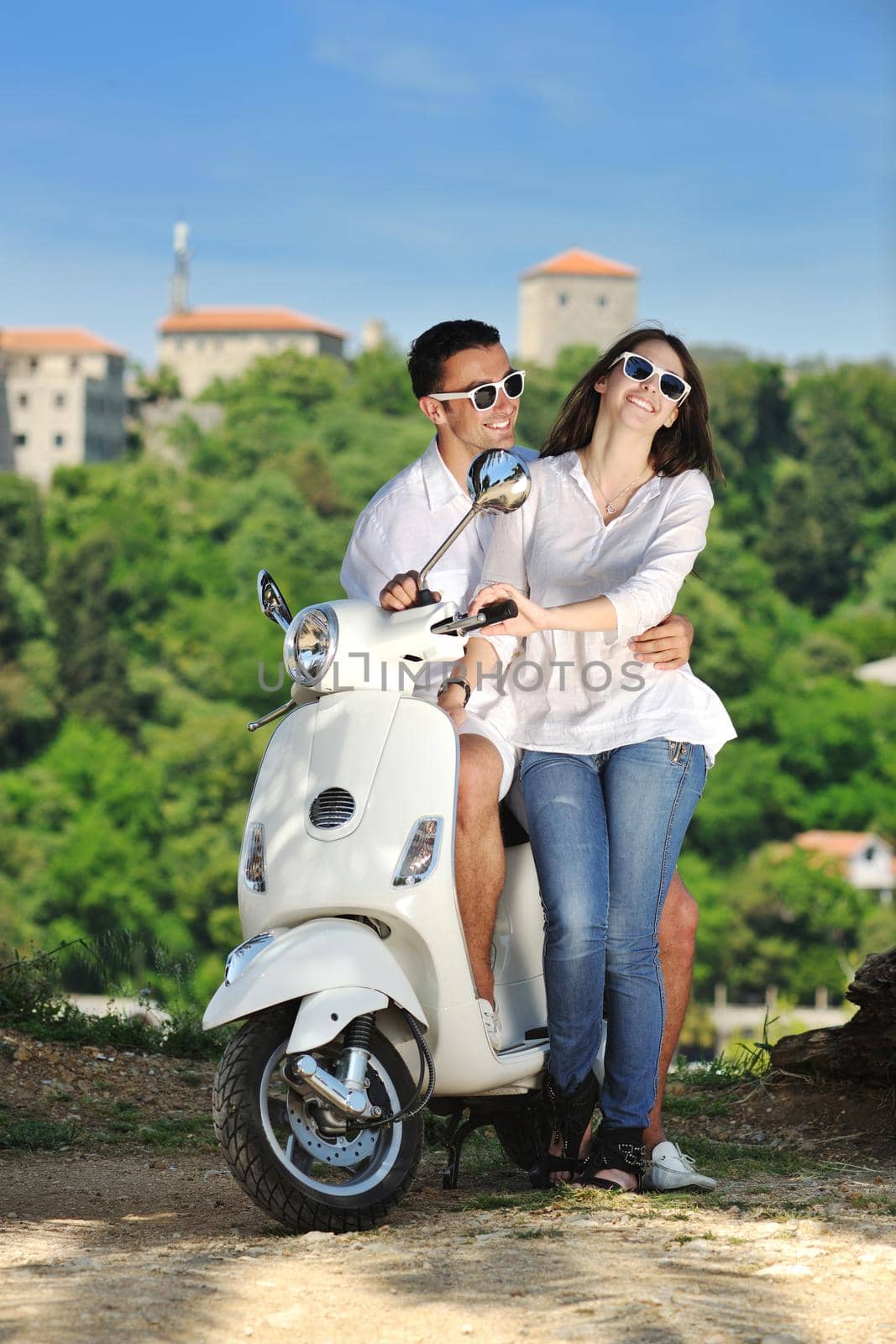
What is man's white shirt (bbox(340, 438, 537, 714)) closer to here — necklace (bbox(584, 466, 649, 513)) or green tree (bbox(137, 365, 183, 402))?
necklace (bbox(584, 466, 649, 513))

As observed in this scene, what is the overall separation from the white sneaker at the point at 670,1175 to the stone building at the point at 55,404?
83.9 metres

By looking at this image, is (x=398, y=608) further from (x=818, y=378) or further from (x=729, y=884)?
(x=818, y=378)

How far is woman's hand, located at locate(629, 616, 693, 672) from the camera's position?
333cm

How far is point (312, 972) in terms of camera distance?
288 cm

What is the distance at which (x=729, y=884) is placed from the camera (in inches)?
2168

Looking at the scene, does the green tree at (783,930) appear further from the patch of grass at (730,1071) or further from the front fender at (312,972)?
the front fender at (312,972)

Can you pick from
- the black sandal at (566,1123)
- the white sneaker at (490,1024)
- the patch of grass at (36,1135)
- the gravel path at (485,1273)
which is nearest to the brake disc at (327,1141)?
the gravel path at (485,1273)

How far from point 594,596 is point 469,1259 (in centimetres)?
125

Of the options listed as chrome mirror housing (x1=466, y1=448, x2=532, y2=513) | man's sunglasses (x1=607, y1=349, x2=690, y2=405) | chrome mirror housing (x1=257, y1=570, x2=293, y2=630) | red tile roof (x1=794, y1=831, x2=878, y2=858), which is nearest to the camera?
chrome mirror housing (x1=466, y1=448, x2=532, y2=513)

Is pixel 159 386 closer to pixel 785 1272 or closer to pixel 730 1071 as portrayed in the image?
pixel 730 1071

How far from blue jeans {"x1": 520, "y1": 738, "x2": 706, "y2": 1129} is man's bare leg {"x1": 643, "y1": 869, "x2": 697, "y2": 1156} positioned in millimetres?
118

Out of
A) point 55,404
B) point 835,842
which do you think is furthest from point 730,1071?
point 55,404

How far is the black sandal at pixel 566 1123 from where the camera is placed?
3.30 metres

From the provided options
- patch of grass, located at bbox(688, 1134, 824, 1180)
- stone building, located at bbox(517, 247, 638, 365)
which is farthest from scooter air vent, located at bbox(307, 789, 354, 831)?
stone building, located at bbox(517, 247, 638, 365)
